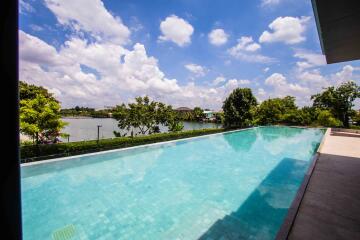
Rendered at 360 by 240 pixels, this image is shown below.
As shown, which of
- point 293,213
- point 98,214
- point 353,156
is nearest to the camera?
point 293,213

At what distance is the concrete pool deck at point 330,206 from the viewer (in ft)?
13.4

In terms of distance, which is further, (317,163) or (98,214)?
(317,163)

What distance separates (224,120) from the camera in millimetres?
29875

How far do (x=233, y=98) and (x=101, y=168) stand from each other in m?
23.6

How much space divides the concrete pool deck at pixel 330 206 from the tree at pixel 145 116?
14.4m

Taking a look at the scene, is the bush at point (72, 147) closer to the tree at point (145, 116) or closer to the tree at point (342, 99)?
the tree at point (145, 116)

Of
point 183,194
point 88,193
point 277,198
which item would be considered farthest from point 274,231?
point 88,193

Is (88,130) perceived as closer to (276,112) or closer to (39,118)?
(39,118)

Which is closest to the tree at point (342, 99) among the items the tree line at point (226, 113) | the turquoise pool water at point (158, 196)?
the tree line at point (226, 113)

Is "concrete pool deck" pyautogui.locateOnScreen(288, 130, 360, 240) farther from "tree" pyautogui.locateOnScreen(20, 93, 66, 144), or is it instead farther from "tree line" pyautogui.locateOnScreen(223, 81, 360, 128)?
"tree line" pyautogui.locateOnScreen(223, 81, 360, 128)

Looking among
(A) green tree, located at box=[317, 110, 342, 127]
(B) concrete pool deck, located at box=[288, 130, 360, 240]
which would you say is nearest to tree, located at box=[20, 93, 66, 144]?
(B) concrete pool deck, located at box=[288, 130, 360, 240]

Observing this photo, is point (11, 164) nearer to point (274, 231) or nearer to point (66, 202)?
point (274, 231)

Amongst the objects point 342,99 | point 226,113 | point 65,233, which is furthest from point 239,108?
point 65,233

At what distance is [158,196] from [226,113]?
78.3 ft
